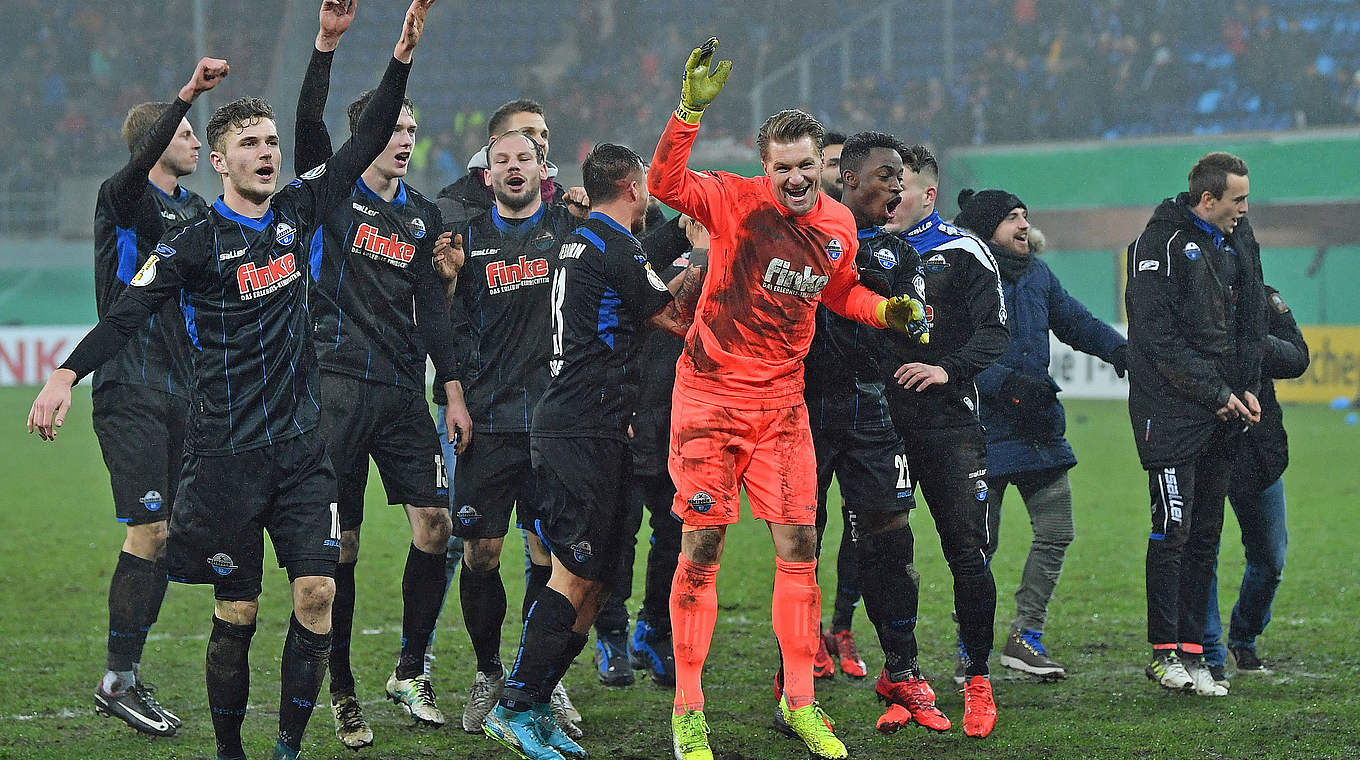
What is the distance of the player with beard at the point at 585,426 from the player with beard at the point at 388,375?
26.8 inches

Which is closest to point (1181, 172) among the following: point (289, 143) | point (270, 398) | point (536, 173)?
point (289, 143)

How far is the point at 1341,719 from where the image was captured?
5164 mm

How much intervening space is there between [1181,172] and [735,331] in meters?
18.6

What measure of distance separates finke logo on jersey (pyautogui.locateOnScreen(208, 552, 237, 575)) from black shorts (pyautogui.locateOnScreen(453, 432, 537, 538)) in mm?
1167

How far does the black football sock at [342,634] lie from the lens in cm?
534

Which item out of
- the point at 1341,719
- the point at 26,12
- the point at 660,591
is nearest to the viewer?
the point at 1341,719

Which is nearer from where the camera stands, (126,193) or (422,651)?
(126,193)

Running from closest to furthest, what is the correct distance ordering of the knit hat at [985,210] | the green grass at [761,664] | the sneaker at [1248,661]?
the green grass at [761,664] → the sneaker at [1248,661] → the knit hat at [985,210]

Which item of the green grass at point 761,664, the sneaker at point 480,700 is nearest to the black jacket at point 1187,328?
the green grass at point 761,664

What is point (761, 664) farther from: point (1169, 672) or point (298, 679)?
point (298, 679)

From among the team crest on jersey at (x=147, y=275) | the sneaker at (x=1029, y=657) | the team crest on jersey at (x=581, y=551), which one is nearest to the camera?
the team crest on jersey at (x=147, y=275)

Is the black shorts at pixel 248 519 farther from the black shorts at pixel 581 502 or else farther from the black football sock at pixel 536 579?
the black football sock at pixel 536 579

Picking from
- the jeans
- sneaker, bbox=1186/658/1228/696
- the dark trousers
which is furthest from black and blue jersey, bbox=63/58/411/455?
the jeans

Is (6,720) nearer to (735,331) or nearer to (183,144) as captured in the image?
(183,144)
